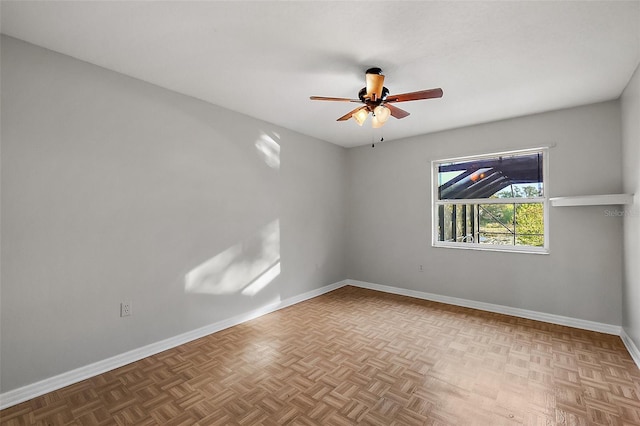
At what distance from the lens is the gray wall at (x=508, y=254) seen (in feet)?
11.0

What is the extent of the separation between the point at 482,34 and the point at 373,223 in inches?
136

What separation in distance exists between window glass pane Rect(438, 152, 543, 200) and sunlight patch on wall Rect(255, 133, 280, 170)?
253 cm

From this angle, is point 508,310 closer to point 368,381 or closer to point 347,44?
point 368,381

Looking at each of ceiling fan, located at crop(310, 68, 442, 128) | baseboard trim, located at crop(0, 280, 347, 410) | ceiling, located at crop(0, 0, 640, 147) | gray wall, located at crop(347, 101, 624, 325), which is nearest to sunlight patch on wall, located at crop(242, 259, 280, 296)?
baseboard trim, located at crop(0, 280, 347, 410)

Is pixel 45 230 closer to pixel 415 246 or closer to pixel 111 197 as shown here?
pixel 111 197

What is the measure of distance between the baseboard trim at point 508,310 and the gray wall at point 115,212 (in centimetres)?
209

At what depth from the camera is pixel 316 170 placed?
4.91 metres

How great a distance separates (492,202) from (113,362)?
15.6 feet

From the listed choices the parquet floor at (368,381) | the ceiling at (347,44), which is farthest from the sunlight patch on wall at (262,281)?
the ceiling at (347,44)

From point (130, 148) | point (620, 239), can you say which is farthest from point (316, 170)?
point (620, 239)

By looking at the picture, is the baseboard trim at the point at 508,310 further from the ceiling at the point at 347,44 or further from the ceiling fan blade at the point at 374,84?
the ceiling fan blade at the point at 374,84

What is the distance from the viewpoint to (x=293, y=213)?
4488 mm

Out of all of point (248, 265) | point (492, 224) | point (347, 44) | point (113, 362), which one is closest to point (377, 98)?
point (347, 44)

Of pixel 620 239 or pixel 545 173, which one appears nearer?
pixel 620 239
